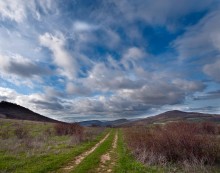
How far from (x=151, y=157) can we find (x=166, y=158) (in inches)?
57.8

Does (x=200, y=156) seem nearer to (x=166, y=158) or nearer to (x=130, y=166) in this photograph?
Result: (x=166, y=158)

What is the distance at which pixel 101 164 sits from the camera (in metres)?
A: 13.9

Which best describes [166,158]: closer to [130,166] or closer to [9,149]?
[130,166]

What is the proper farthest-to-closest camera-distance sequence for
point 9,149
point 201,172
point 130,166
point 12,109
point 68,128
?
point 12,109
point 68,128
point 9,149
point 130,166
point 201,172

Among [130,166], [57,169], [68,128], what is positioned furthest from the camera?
[68,128]

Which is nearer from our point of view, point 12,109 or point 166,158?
point 166,158

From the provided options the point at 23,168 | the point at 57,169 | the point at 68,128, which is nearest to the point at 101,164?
the point at 57,169

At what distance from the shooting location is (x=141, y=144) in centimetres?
1908

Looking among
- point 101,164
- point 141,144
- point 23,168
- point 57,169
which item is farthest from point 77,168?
point 141,144

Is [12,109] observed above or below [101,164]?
above

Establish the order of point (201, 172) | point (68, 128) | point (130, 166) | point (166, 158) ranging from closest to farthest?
1. point (201, 172)
2. point (130, 166)
3. point (166, 158)
4. point (68, 128)

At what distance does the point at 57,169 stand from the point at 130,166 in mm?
4782

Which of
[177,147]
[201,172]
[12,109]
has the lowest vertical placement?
[201,172]

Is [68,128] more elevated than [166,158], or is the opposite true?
[68,128]
